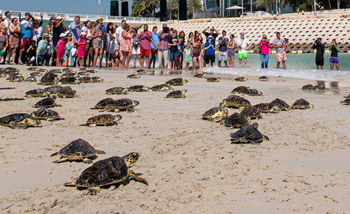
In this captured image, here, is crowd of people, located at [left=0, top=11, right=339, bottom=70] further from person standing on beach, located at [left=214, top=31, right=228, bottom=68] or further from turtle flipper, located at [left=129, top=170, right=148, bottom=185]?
turtle flipper, located at [left=129, top=170, right=148, bottom=185]

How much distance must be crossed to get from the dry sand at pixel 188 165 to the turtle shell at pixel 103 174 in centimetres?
8

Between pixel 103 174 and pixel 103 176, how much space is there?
0.02 metres

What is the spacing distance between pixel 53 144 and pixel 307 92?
686 centimetres

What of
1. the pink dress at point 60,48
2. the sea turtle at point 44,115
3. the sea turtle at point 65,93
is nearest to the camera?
the sea turtle at point 44,115

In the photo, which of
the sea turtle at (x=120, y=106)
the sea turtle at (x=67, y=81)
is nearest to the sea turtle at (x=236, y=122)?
the sea turtle at (x=120, y=106)

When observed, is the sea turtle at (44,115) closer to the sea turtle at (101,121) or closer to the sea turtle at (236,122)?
the sea turtle at (101,121)

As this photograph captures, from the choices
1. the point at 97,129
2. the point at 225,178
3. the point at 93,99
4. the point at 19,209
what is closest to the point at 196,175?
the point at 225,178

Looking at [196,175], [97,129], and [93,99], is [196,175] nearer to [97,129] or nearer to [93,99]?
[97,129]

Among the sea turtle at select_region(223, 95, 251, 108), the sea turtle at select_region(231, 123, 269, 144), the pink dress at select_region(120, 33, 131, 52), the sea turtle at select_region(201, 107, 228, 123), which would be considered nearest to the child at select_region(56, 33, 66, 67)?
the pink dress at select_region(120, 33, 131, 52)

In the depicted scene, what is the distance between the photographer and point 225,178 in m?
3.46

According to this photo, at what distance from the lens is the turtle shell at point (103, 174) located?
3.09 metres

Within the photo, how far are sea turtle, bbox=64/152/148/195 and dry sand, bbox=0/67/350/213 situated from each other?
0.20 feet

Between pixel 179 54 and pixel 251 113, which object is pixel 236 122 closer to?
pixel 251 113

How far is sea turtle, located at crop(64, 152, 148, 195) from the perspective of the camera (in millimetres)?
3078
